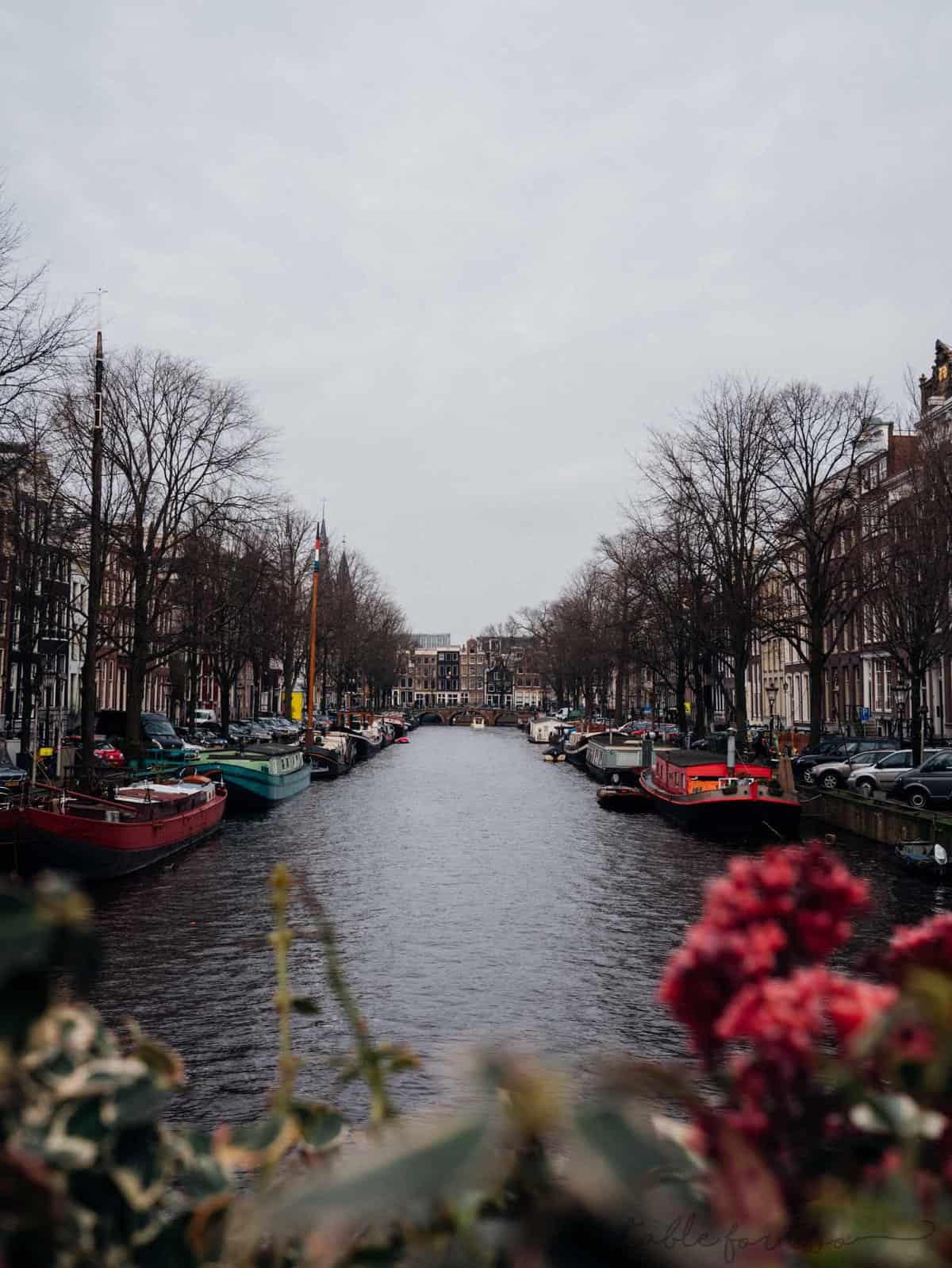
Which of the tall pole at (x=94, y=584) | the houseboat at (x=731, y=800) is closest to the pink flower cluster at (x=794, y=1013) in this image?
the tall pole at (x=94, y=584)

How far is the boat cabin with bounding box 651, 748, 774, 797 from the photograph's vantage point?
3434 cm

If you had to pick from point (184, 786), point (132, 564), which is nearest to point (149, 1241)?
point (184, 786)

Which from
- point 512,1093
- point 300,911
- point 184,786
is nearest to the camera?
point 512,1093

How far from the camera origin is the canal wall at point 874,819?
83.1 ft

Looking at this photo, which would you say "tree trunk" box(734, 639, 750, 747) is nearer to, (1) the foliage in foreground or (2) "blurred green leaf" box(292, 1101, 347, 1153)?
(2) "blurred green leaf" box(292, 1101, 347, 1153)

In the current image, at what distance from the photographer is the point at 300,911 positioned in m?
19.8

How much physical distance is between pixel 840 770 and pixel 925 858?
55.7 feet

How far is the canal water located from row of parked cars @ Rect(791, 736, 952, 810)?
2.60 meters

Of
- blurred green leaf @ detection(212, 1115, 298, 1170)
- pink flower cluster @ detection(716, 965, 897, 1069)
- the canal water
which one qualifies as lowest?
the canal water

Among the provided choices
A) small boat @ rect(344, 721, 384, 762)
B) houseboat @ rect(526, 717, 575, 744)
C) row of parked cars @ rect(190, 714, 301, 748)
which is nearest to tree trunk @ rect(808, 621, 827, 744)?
row of parked cars @ rect(190, 714, 301, 748)

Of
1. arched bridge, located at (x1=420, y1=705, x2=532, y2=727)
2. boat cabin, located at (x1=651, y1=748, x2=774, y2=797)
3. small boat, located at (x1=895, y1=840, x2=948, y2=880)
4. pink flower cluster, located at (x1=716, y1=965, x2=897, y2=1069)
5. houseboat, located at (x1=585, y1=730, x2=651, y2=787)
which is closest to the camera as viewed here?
pink flower cluster, located at (x1=716, y1=965, x2=897, y2=1069)

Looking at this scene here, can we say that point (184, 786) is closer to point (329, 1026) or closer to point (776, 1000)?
point (329, 1026)

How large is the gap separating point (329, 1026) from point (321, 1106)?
11732mm

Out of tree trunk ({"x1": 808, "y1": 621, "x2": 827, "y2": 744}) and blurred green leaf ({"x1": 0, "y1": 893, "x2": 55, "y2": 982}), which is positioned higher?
tree trunk ({"x1": 808, "y1": 621, "x2": 827, "y2": 744})
